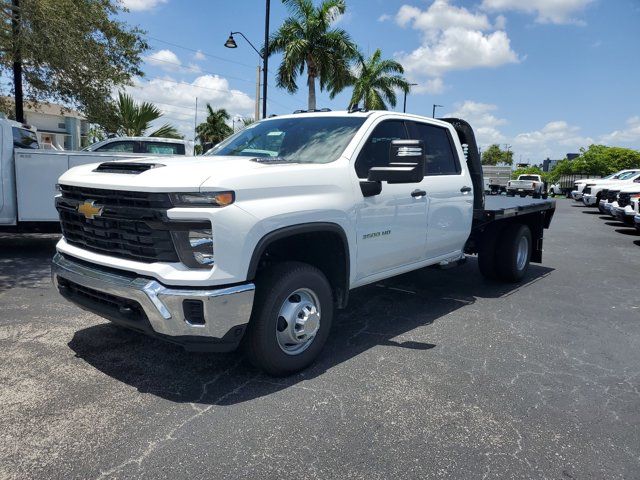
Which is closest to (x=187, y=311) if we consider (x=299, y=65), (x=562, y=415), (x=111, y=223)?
(x=111, y=223)

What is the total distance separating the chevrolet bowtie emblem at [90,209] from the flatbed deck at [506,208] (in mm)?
4166

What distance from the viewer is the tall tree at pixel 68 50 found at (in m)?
11.2

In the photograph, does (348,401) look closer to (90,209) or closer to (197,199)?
(197,199)

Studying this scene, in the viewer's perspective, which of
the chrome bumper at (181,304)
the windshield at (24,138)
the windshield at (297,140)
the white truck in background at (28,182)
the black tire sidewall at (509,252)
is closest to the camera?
the chrome bumper at (181,304)

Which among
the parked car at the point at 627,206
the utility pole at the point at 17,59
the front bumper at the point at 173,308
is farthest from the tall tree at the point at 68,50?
the parked car at the point at 627,206

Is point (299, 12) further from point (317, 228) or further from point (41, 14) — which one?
point (317, 228)

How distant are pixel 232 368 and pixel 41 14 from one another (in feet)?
35.9

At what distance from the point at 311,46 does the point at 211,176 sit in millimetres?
23600

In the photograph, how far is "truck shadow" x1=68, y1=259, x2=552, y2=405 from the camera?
11.5 feet

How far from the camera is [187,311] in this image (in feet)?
9.99

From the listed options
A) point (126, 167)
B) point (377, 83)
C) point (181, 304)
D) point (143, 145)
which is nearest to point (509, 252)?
point (181, 304)

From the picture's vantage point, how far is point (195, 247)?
3064 mm

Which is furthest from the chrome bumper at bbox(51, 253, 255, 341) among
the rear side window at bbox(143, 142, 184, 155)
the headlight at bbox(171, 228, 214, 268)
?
the rear side window at bbox(143, 142, 184, 155)

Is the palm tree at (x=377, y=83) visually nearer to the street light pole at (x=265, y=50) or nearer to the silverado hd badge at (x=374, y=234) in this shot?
the street light pole at (x=265, y=50)
